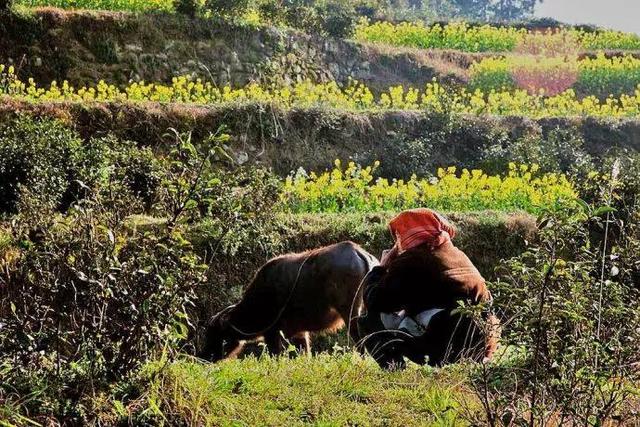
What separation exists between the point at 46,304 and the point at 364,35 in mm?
21120

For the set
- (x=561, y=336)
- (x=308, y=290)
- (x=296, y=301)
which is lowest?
(x=296, y=301)

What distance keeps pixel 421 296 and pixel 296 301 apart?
A: 161cm

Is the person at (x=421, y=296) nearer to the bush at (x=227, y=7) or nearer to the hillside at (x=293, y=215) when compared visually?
the hillside at (x=293, y=215)

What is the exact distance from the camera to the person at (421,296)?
6430 mm

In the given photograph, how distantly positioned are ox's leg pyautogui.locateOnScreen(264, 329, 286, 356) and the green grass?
95.3 inches

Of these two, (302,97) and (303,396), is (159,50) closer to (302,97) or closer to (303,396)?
(302,97)

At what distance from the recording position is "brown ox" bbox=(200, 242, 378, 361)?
294 inches

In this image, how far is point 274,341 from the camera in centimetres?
819

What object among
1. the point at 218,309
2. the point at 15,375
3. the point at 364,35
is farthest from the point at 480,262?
the point at 364,35

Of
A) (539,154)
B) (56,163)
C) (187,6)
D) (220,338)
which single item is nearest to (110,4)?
(187,6)

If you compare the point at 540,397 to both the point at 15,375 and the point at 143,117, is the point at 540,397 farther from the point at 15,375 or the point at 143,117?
the point at 143,117

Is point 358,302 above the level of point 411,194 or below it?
above

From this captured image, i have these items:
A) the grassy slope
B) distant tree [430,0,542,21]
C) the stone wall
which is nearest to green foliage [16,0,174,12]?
the stone wall

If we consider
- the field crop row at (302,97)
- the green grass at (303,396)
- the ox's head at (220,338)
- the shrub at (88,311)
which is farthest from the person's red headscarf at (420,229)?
the field crop row at (302,97)
